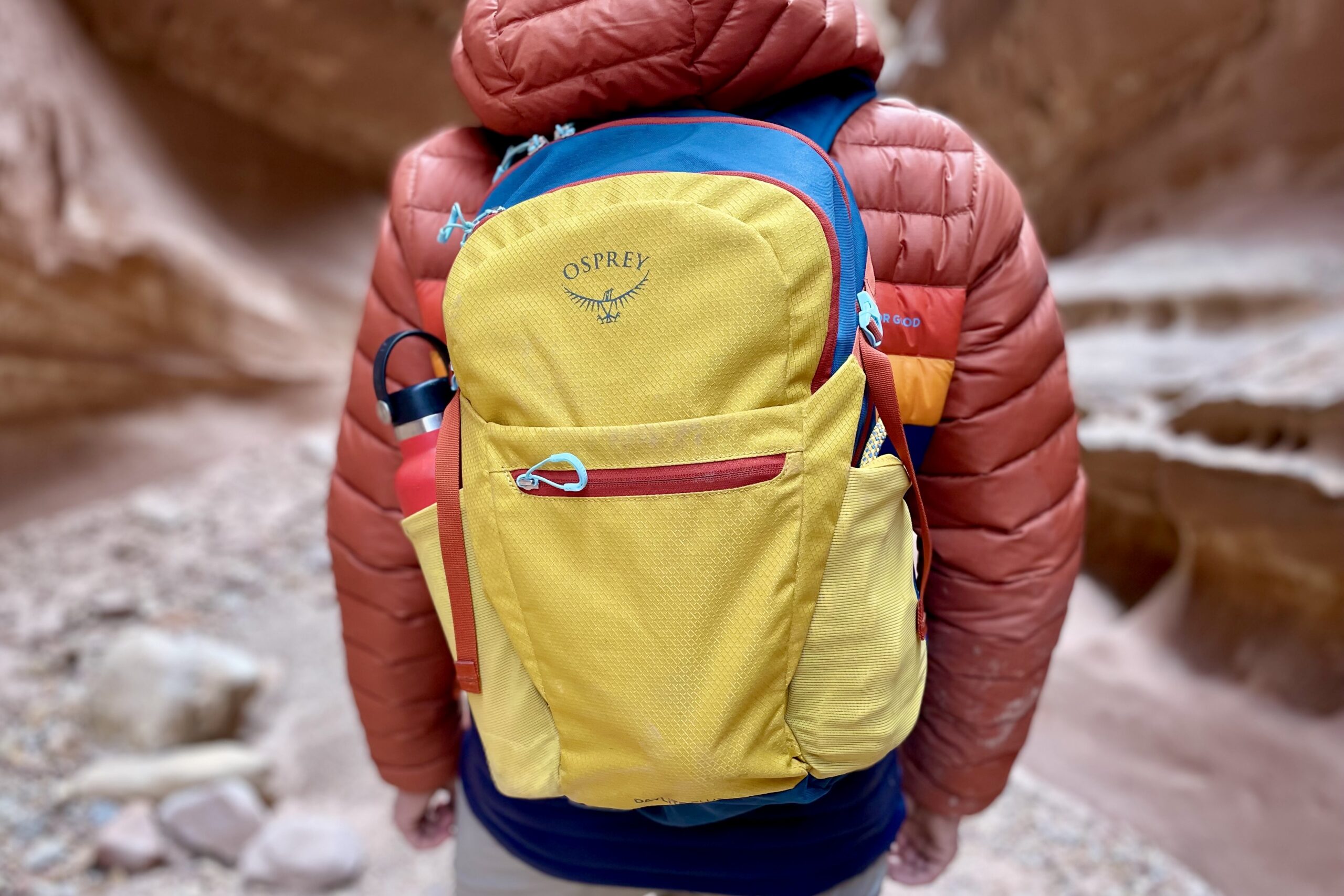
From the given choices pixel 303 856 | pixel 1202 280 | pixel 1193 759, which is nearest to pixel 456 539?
pixel 303 856

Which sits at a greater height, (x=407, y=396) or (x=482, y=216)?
(x=482, y=216)

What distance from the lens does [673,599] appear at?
64cm

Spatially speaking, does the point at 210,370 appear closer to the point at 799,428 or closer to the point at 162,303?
the point at 162,303

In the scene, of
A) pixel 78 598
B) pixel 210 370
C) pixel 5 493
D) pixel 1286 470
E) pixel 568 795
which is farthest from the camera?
pixel 210 370

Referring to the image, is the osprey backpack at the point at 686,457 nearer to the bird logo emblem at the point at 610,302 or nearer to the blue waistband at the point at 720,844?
the bird logo emblem at the point at 610,302

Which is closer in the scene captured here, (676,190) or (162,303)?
(676,190)

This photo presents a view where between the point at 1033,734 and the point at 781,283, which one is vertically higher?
the point at 781,283

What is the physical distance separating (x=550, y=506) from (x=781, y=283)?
0.23m

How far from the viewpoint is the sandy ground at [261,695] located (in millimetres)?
1904

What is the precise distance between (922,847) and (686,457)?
65cm

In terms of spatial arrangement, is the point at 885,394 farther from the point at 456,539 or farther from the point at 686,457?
the point at 456,539

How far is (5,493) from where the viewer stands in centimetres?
310

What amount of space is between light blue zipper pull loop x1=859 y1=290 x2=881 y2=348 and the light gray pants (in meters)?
0.53

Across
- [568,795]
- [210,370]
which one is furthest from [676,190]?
[210,370]
